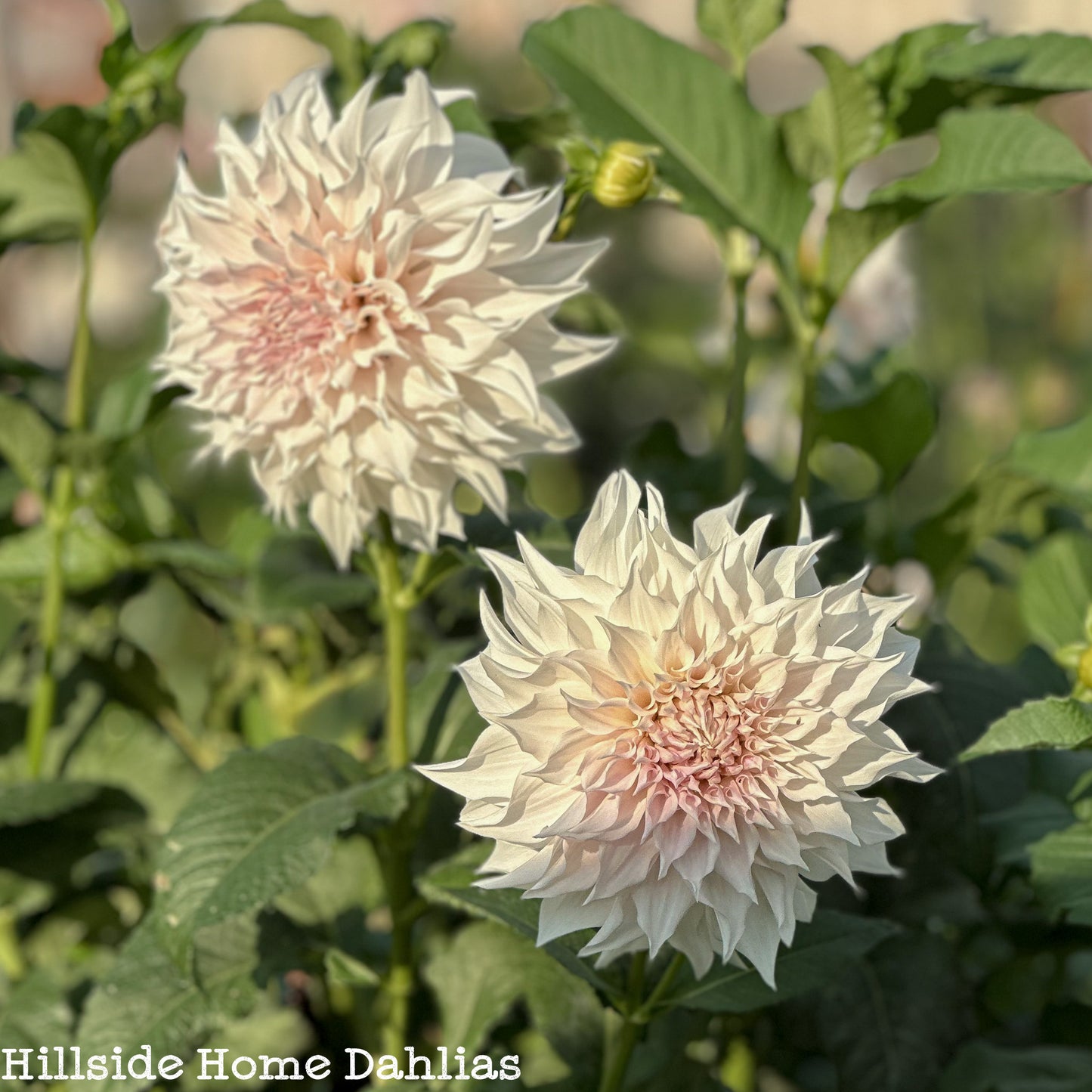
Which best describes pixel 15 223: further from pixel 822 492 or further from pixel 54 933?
pixel 822 492

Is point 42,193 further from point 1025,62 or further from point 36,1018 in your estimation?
point 1025,62

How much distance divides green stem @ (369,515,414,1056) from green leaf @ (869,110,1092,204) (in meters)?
0.36

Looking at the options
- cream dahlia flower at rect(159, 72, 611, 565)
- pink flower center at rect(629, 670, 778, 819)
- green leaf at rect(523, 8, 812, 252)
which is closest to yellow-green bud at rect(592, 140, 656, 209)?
cream dahlia flower at rect(159, 72, 611, 565)

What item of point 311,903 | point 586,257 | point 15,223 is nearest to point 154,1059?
point 311,903

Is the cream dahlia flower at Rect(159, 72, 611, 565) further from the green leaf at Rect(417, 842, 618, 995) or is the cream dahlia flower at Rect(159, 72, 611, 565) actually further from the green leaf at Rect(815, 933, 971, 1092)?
the green leaf at Rect(815, 933, 971, 1092)

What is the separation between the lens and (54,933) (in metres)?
1.07

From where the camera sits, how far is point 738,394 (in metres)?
0.91

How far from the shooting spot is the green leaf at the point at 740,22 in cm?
89

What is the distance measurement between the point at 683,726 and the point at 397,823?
286 mm

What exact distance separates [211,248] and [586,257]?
19 centimetres

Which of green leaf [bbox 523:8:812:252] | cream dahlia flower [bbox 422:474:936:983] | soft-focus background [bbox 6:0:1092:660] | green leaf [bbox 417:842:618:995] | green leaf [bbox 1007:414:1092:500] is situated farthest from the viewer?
soft-focus background [bbox 6:0:1092:660]

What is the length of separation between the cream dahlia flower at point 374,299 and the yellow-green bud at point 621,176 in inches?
1.7

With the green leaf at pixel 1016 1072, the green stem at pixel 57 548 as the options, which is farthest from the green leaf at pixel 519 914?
the green stem at pixel 57 548

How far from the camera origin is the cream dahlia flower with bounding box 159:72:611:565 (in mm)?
672
